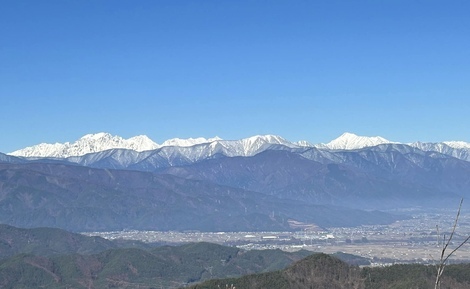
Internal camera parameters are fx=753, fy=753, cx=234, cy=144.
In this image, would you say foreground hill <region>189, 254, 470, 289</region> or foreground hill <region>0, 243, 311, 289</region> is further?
foreground hill <region>0, 243, 311, 289</region>

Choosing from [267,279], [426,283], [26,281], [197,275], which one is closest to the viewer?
[426,283]

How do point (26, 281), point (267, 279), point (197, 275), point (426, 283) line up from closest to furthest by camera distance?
point (426, 283)
point (267, 279)
point (26, 281)
point (197, 275)

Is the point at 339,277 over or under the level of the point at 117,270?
over

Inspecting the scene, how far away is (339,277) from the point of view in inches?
4601

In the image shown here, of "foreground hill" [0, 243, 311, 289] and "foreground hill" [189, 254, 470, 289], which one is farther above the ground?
"foreground hill" [189, 254, 470, 289]

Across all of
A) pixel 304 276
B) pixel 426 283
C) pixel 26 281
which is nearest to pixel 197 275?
pixel 26 281

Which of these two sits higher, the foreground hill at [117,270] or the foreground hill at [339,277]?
the foreground hill at [339,277]

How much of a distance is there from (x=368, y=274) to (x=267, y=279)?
52.5 ft

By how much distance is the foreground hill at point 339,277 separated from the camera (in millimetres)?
110938

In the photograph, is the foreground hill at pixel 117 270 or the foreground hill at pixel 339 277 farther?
the foreground hill at pixel 117 270

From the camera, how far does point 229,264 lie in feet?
650

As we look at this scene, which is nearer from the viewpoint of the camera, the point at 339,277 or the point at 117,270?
the point at 339,277

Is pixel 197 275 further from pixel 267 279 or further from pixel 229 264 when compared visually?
pixel 267 279

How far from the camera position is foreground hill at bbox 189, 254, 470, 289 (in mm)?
110938
